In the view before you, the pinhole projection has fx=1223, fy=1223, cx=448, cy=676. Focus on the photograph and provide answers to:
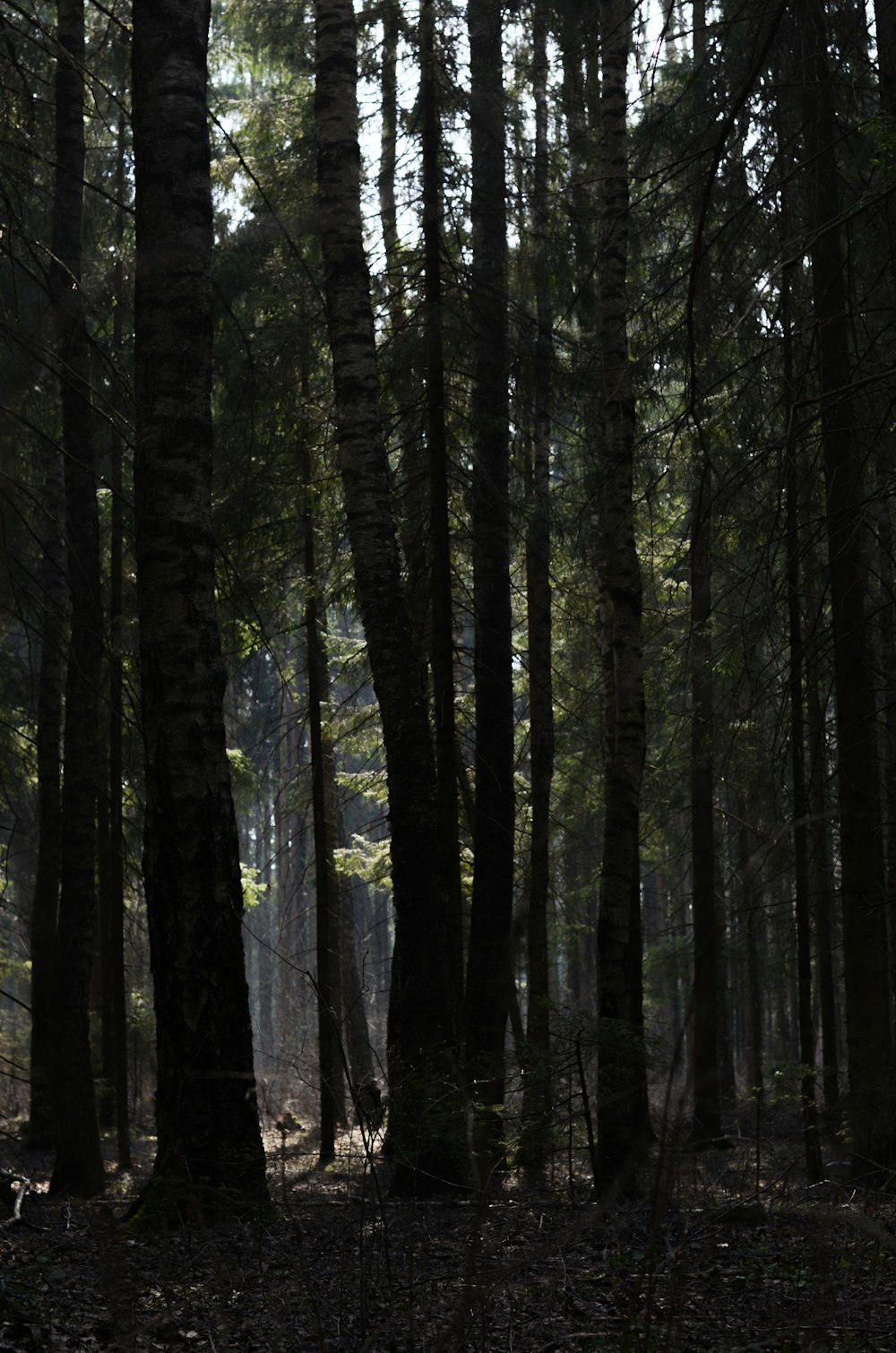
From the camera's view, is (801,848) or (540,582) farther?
(540,582)

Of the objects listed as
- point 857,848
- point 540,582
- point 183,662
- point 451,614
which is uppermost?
point 540,582

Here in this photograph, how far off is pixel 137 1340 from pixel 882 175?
476cm

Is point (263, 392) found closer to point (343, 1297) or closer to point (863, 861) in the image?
point (863, 861)

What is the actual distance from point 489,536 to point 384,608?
3.26m

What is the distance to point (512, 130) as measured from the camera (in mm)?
11445

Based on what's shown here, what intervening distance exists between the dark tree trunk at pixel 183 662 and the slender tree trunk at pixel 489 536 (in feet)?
16.5

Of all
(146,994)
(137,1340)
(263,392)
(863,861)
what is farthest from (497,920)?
(146,994)

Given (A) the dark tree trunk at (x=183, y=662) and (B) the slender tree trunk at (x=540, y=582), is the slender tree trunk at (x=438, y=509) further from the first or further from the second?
(A) the dark tree trunk at (x=183, y=662)

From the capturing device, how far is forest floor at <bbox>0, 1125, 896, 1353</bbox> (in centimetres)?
294

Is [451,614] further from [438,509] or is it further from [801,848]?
[801,848]

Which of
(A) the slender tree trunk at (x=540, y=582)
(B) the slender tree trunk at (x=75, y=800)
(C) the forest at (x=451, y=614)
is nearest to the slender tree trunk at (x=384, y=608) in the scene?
(C) the forest at (x=451, y=614)

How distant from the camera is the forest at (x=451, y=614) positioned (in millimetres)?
3773

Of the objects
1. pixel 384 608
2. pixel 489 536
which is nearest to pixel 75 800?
pixel 384 608

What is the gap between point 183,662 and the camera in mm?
5277
